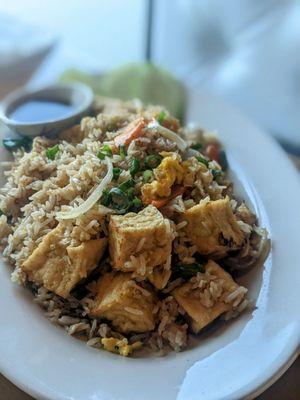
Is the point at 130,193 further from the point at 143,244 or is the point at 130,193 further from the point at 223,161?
the point at 223,161

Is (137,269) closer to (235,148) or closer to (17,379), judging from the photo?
(17,379)

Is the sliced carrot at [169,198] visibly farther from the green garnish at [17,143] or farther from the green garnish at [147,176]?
the green garnish at [17,143]

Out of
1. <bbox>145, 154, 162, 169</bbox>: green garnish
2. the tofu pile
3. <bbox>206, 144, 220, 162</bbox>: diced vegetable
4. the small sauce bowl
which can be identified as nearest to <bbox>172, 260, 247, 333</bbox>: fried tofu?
the tofu pile

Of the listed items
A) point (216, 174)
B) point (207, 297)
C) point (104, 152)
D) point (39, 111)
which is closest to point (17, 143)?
point (39, 111)

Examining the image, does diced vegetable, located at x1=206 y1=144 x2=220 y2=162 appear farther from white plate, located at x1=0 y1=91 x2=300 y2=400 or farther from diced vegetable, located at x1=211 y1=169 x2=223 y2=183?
white plate, located at x1=0 y1=91 x2=300 y2=400

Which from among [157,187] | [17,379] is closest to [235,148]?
[157,187]

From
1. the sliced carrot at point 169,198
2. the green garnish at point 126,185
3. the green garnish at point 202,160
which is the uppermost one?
the green garnish at point 202,160

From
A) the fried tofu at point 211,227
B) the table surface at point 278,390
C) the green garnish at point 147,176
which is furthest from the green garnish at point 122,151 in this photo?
the table surface at point 278,390
